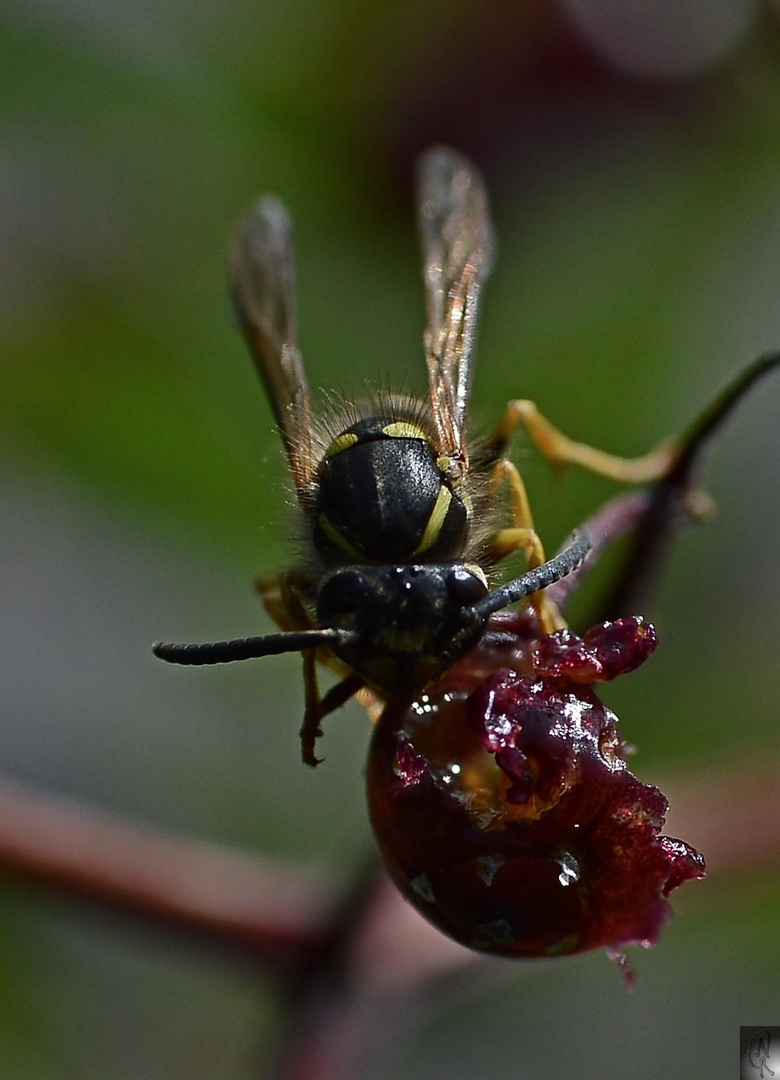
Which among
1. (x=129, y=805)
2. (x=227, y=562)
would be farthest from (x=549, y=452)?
(x=129, y=805)

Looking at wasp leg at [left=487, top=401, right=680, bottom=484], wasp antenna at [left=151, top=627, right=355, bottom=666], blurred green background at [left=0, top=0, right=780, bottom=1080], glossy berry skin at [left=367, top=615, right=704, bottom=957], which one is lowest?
glossy berry skin at [left=367, top=615, right=704, bottom=957]

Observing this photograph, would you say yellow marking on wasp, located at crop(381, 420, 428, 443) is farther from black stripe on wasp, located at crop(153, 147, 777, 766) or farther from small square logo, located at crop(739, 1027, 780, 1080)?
small square logo, located at crop(739, 1027, 780, 1080)

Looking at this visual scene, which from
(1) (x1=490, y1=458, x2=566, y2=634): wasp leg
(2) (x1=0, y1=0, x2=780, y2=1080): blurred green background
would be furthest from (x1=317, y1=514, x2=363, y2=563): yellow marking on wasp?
(2) (x1=0, y1=0, x2=780, y2=1080): blurred green background

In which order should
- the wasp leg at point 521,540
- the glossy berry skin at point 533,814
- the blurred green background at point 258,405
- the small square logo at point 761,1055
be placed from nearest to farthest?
the glossy berry skin at point 533,814 < the wasp leg at point 521,540 < the small square logo at point 761,1055 < the blurred green background at point 258,405

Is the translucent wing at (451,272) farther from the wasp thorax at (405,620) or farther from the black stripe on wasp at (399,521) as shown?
the wasp thorax at (405,620)

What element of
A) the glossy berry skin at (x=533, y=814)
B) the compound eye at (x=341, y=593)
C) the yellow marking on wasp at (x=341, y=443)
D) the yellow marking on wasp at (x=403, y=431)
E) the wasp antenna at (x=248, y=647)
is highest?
the yellow marking on wasp at (x=403, y=431)

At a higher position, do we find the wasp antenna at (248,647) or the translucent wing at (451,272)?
the translucent wing at (451,272)

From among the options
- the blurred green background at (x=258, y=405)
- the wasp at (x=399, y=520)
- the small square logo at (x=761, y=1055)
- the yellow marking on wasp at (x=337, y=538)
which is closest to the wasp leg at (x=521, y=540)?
the wasp at (x=399, y=520)

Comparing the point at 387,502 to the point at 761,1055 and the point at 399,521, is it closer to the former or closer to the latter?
the point at 399,521

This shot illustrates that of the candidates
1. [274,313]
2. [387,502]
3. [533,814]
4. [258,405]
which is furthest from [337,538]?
[258,405]
